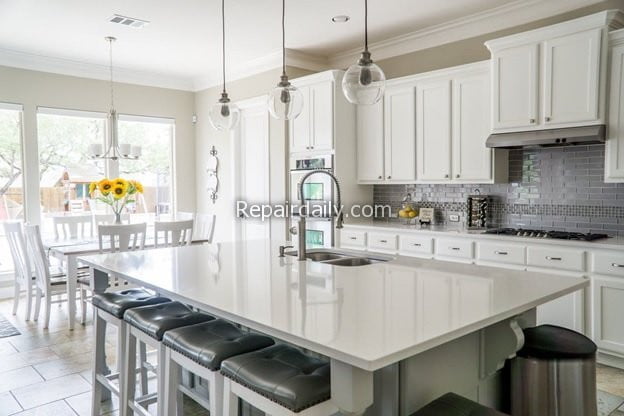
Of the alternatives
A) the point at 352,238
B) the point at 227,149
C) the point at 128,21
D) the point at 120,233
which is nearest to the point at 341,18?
the point at 128,21

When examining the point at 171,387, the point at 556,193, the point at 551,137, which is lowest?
the point at 171,387

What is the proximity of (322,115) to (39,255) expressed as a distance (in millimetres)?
3018

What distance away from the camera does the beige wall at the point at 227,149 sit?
5.67 meters

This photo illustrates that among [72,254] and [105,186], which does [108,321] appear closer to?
[72,254]

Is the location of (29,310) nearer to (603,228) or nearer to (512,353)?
(512,353)

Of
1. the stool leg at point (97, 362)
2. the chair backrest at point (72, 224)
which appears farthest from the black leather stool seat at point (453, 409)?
the chair backrest at point (72, 224)

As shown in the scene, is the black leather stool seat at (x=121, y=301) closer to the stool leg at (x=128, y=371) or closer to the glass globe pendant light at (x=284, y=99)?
the stool leg at (x=128, y=371)

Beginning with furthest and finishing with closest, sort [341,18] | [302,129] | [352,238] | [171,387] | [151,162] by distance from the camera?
[151,162], [302,129], [352,238], [341,18], [171,387]

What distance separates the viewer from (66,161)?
238 inches

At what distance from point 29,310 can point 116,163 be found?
242cm

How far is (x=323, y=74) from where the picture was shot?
5027mm

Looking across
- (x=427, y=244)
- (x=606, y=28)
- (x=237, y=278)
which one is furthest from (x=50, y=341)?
(x=606, y=28)

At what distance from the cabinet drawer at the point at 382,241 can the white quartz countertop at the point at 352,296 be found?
1815mm

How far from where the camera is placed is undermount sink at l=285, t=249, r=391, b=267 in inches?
111
